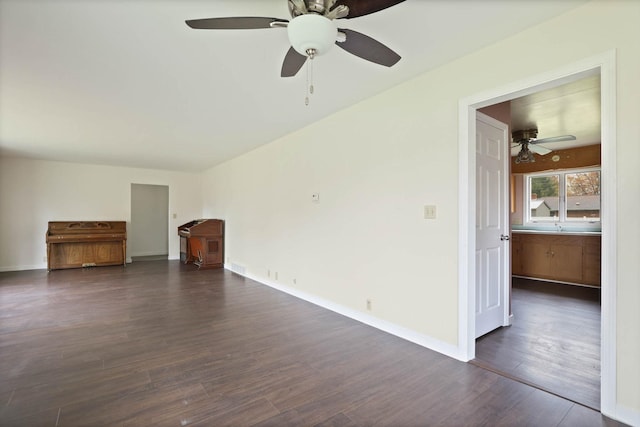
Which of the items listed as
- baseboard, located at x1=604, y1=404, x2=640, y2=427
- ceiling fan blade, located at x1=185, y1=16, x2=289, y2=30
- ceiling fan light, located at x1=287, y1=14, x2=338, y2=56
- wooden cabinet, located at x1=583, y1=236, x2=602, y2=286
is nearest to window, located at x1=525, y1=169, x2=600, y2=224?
wooden cabinet, located at x1=583, y1=236, x2=602, y2=286

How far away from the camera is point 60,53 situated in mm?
2322

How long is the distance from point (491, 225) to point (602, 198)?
129 centimetres

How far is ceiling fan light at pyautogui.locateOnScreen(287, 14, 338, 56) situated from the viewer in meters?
1.44

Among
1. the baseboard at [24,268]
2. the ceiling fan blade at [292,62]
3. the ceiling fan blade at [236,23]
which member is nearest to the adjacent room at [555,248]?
the ceiling fan blade at [292,62]

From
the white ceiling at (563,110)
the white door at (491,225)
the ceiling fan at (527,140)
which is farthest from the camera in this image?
the ceiling fan at (527,140)

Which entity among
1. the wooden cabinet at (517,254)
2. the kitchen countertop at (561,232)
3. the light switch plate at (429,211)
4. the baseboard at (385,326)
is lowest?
the baseboard at (385,326)

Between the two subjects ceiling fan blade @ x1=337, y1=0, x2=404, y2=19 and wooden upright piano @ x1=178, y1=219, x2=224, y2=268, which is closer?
ceiling fan blade @ x1=337, y1=0, x2=404, y2=19

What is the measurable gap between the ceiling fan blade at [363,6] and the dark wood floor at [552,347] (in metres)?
2.48

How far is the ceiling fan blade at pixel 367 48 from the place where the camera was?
1644 millimetres

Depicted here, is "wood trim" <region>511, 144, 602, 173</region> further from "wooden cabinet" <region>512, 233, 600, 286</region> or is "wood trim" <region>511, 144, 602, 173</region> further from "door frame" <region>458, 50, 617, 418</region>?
"door frame" <region>458, 50, 617, 418</region>

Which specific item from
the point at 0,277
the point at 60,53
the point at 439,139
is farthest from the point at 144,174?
the point at 439,139

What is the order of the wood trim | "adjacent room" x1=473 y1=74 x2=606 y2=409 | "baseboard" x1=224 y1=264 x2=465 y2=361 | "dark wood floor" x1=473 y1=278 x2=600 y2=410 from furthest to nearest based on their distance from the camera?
the wood trim, "baseboard" x1=224 y1=264 x2=465 y2=361, "adjacent room" x1=473 y1=74 x2=606 y2=409, "dark wood floor" x1=473 y1=278 x2=600 y2=410

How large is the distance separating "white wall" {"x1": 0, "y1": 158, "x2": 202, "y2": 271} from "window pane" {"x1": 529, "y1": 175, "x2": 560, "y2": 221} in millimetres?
8537

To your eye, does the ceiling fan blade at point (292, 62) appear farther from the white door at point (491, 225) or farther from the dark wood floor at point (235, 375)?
the dark wood floor at point (235, 375)
